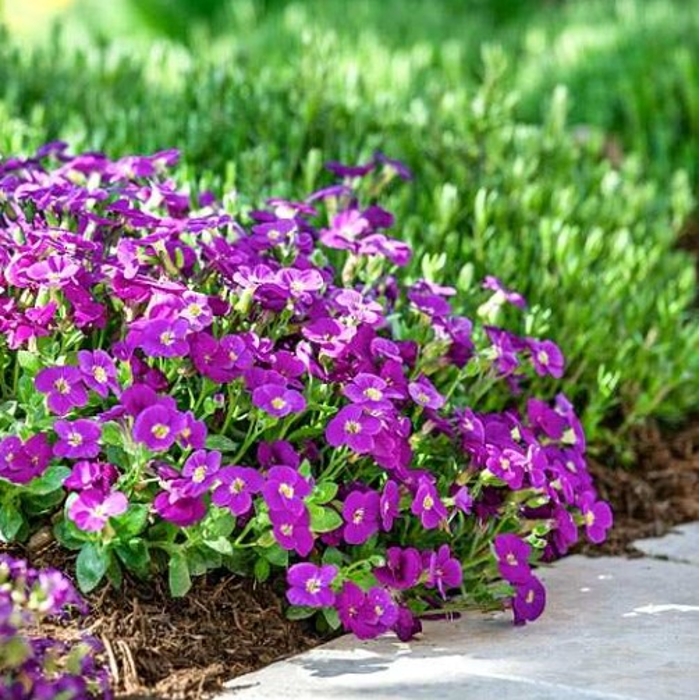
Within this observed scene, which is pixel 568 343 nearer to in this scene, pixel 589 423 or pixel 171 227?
pixel 589 423

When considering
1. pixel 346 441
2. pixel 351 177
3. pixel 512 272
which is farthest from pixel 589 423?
pixel 346 441

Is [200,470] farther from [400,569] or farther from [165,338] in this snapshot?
[400,569]

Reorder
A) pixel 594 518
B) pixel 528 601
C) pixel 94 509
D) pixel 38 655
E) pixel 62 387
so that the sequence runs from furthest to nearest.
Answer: pixel 594 518, pixel 528 601, pixel 62 387, pixel 94 509, pixel 38 655

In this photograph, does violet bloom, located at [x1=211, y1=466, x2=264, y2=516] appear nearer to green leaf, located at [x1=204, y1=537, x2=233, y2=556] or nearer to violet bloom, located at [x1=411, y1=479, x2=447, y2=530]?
green leaf, located at [x1=204, y1=537, x2=233, y2=556]

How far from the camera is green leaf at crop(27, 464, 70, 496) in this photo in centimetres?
257

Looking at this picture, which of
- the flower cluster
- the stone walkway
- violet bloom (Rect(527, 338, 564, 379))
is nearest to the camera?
the flower cluster

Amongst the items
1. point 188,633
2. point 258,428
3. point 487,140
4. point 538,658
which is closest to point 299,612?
point 188,633

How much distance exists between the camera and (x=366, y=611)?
264 centimetres

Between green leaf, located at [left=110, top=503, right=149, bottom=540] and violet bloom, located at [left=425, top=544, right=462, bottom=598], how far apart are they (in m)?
0.58

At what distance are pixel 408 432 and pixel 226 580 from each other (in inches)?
17.8

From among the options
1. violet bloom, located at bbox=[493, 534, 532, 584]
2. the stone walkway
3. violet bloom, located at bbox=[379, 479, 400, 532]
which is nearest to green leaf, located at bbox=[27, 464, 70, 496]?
the stone walkway

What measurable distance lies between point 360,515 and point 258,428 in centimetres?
25

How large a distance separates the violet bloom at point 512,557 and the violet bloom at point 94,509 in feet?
2.56

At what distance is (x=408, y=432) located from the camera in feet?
9.27
